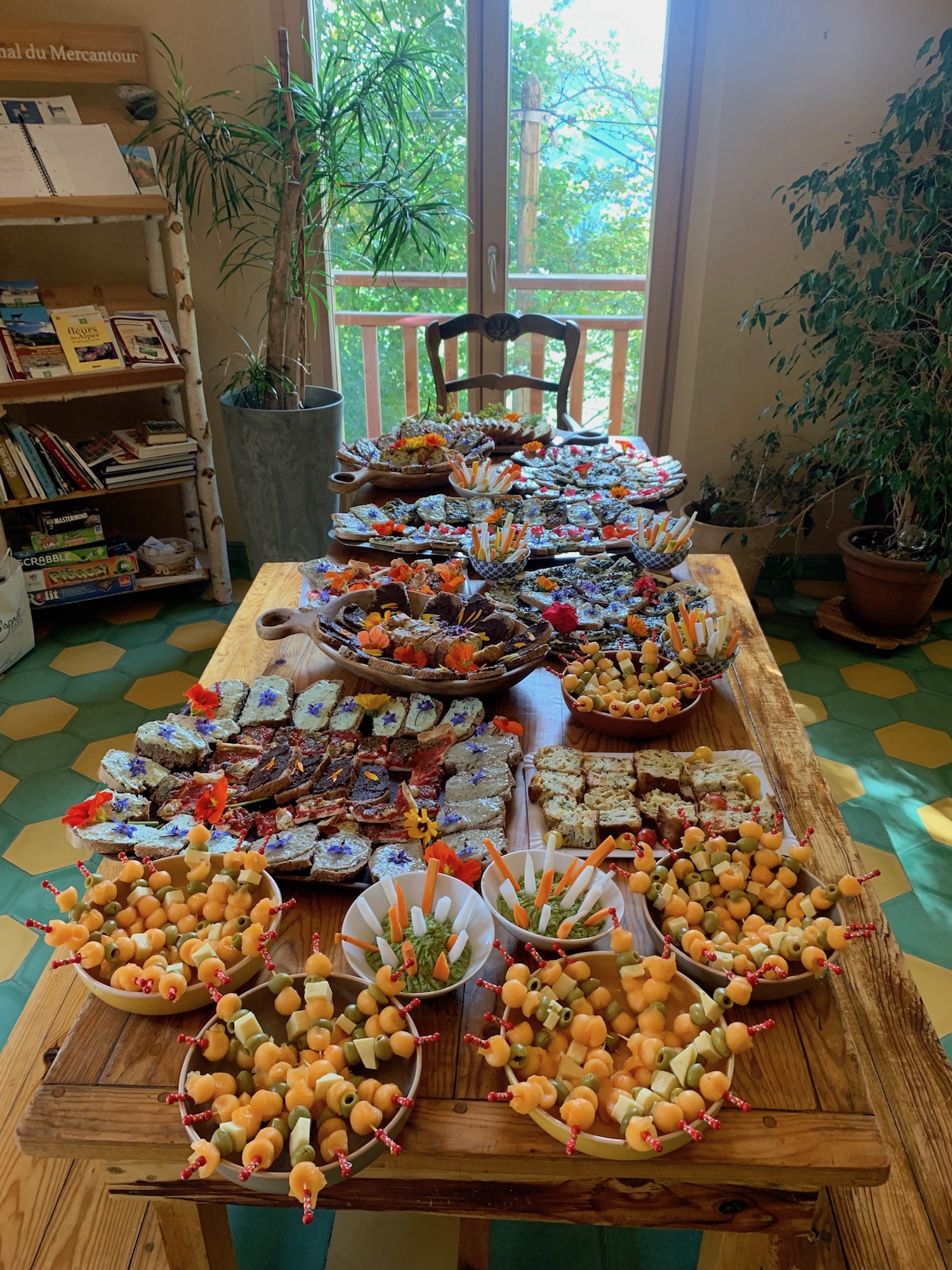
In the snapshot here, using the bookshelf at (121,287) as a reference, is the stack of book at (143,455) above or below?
below

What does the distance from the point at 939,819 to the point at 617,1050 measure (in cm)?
184

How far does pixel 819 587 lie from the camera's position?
3.68m

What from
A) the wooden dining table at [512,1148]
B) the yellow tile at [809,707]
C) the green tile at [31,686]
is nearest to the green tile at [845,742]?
the yellow tile at [809,707]

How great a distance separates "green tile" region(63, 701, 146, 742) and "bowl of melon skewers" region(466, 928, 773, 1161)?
2.09 meters

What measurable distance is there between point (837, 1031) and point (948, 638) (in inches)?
109

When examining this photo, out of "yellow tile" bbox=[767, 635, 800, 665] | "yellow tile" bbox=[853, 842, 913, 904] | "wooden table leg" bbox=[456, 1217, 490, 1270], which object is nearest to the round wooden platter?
"yellow tile" bbox=[767, 635, 800, 665]

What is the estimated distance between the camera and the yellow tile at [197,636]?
126 inches

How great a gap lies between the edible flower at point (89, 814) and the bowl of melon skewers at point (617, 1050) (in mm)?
585

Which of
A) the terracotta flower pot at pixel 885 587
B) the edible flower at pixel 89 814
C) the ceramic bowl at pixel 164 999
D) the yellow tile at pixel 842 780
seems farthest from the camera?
the terracotta flower pot at pixel 885 587

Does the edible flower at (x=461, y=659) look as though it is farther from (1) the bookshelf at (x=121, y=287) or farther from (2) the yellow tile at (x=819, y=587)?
(2) the yellow tile at (x=819, y=587)

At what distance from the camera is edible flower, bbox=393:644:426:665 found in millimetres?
1485

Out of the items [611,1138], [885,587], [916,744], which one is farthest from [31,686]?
[885,587]

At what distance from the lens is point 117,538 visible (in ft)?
10.9

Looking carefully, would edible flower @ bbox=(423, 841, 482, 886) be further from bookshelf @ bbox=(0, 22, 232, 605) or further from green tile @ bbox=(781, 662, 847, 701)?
bookshelf @ bbox=(0, 22, 232, 605)
